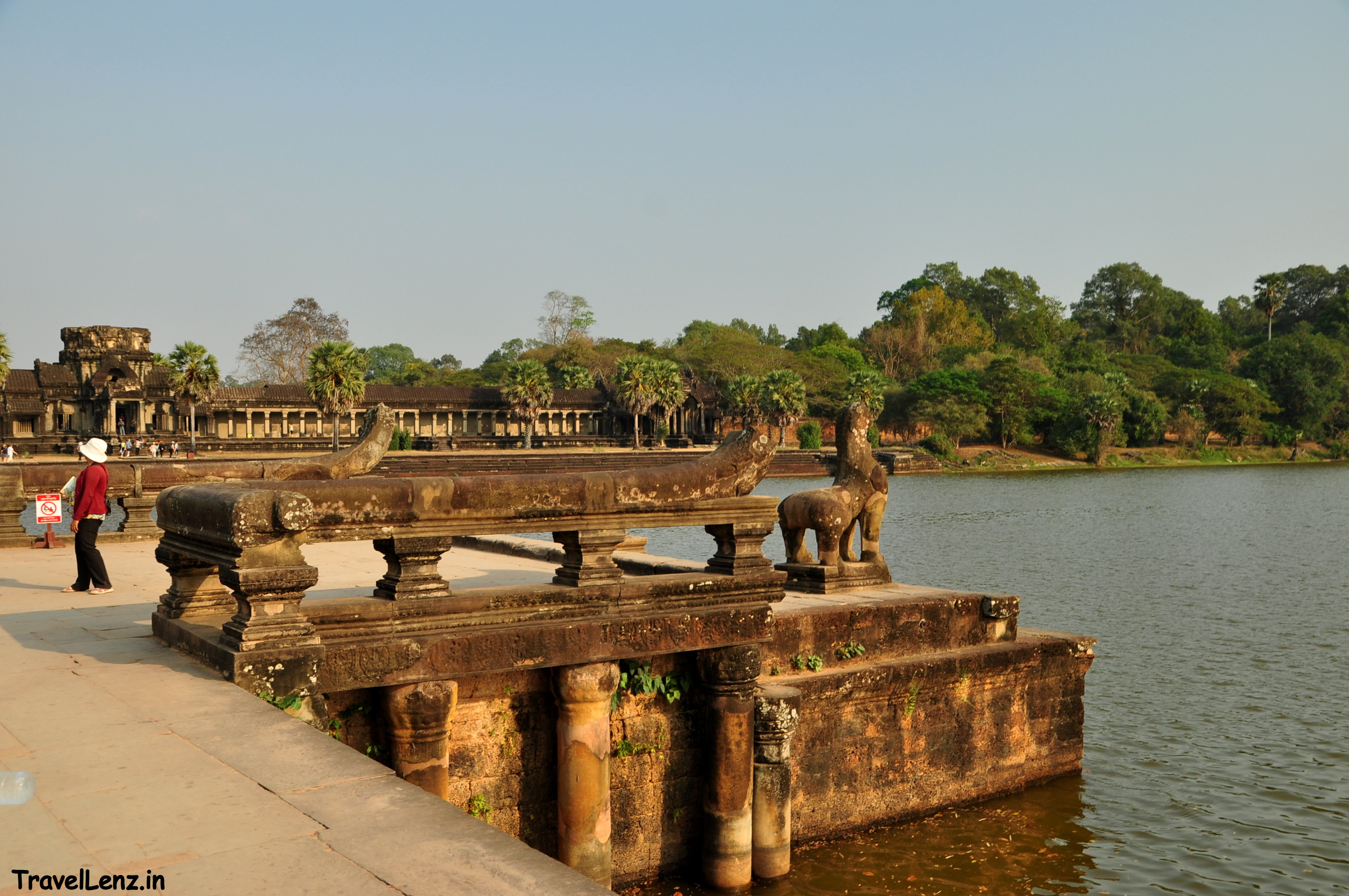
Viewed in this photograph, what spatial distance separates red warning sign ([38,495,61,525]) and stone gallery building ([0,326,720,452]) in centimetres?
5571

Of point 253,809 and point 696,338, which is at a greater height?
point 696,338

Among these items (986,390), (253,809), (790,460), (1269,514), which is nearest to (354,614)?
(253,809)

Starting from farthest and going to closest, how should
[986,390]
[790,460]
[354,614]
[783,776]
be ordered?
[986,390] → [790,460] → [783,776] → [354,614]

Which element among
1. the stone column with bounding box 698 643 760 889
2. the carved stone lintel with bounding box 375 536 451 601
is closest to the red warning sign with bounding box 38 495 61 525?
the carved stone lintel with bounding box 375 536 451 601

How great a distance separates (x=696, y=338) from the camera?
121 m

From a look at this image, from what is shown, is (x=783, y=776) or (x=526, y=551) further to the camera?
(x=526, y=551)

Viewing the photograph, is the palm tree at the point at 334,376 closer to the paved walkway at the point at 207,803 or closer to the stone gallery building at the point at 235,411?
the stone gallery building at the point at 235,411

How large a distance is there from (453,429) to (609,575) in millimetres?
78991

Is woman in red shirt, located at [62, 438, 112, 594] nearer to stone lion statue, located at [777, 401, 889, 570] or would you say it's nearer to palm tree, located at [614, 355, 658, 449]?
stone lion statue, located at [777, 401, 889, 570]

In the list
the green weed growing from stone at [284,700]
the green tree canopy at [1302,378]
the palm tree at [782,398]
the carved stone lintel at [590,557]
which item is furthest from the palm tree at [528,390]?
the green weed growing from stone at [284,700]

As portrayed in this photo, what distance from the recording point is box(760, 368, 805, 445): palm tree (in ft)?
243

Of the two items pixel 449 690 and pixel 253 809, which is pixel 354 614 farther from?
pixel 253 809

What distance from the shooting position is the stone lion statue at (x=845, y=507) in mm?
9664

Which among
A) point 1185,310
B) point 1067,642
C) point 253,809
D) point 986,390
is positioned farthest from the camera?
point 1185,310
